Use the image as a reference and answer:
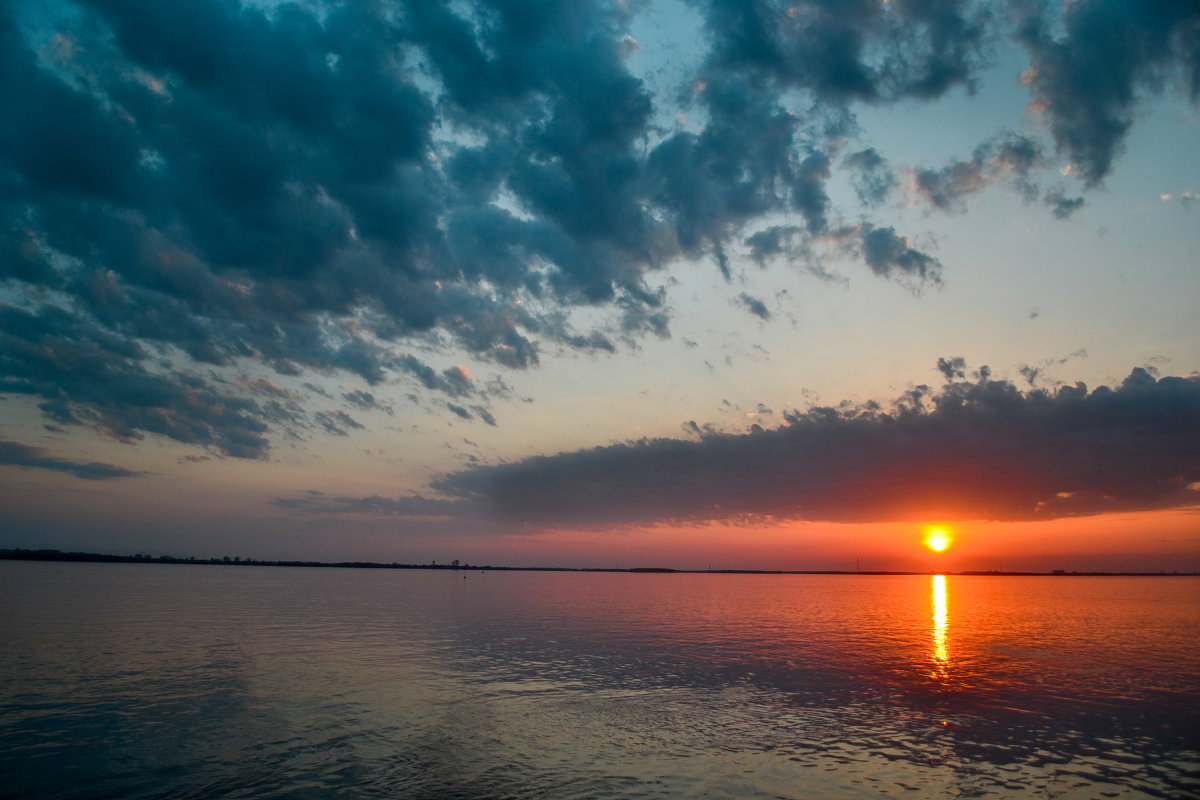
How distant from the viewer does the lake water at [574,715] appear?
2095cm

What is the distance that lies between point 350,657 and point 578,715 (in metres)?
22.5

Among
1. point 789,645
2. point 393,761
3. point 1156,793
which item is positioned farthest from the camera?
point 789,645

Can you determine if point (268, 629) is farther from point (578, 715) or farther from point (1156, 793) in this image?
point (1156, 793)

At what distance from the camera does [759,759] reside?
2348 cm

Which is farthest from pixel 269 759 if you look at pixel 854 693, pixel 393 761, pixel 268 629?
pixel 268 629

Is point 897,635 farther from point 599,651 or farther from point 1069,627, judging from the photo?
point 599,651

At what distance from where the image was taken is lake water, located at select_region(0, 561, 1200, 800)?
68.7 ft

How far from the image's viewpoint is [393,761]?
22.5m

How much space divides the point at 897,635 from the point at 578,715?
52.8 meters

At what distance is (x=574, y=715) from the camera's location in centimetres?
2958

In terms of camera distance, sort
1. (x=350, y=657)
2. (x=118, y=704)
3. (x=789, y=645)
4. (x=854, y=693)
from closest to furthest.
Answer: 1. (x=118, y=704)
2. (x=854, y=693)
3. (x=350, y=657)
4. (x=789, y=645)

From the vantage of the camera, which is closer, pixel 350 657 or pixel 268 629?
pixel 350 657

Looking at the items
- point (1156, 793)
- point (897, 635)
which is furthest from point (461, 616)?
point (1156, 793)

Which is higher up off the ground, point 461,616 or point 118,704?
point 118,704
